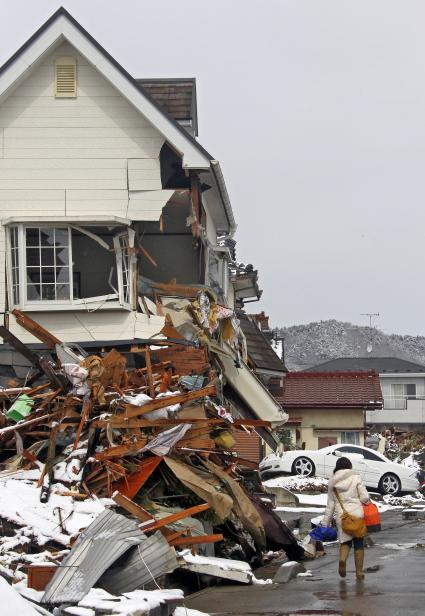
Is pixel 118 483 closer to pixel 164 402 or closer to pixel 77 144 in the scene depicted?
pixel 164 402

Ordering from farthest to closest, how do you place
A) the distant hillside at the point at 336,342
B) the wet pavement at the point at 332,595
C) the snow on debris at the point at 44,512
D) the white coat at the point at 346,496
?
the distant hillside at the point at 336,342
the white coat at the point at 346,496
the snow on debris at the point at 44,512
the wet pavement at the point at 332,595

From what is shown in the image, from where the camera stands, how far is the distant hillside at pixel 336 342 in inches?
4596

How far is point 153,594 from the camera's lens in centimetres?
1152

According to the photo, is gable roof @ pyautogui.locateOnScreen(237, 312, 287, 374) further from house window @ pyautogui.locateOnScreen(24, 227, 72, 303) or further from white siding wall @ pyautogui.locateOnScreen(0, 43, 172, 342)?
house window @ pyautogui.locateOnScreen(24, 227, 72, 303)

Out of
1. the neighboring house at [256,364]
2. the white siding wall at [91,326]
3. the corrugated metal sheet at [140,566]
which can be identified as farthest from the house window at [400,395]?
the corrugated metal sheet at [140,566]

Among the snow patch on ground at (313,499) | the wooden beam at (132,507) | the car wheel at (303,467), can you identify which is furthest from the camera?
→ the car wheel at (303,467)

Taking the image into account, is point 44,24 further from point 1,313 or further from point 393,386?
point 393,386

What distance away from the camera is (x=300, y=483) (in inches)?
1378

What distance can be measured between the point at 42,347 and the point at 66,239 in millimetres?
2008

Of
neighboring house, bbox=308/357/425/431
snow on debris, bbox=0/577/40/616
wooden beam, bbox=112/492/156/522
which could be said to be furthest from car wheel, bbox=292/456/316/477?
neighboring house, bbox=308/357/425/431

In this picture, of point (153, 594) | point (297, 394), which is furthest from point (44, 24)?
point (297, 394)

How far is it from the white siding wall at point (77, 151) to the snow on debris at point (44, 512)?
774 centimetres

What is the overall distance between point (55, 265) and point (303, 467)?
1907cm

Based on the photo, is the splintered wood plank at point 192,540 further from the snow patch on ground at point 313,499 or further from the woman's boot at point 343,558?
the snow patch on ground at point 313,499
